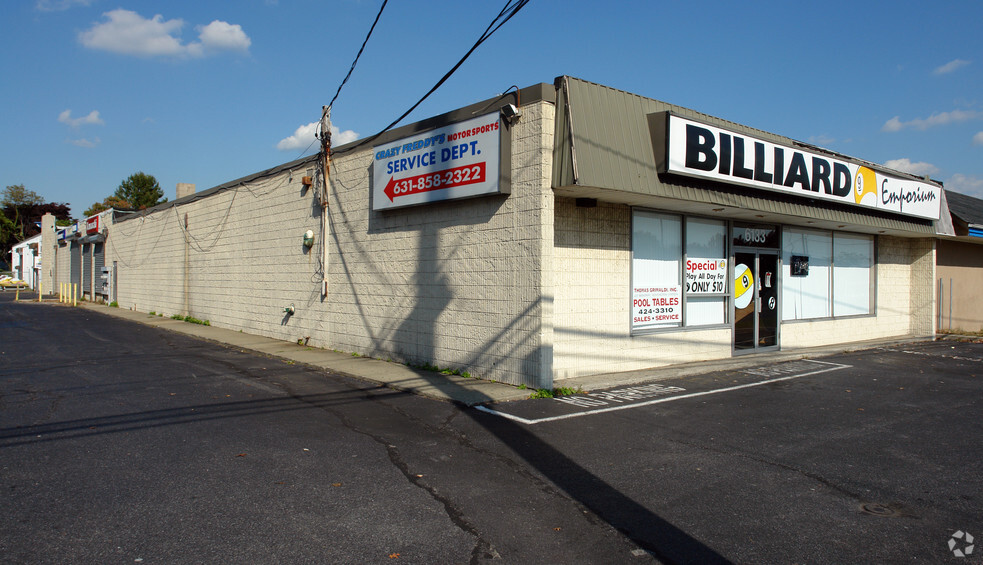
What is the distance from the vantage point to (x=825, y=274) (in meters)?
16.0

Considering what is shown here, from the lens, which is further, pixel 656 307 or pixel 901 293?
pixel 901 293

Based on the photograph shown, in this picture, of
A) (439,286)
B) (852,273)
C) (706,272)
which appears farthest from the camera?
(852,273)

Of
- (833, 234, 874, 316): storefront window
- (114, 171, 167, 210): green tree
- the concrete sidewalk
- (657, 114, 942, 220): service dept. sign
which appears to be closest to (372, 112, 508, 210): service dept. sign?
(657, 114, 942, 220): service dept. sign

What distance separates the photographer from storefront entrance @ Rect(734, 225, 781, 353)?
13555 millimetres

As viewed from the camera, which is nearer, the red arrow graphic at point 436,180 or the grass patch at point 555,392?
the grass patch at point 555,392

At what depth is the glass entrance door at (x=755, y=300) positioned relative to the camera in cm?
1355

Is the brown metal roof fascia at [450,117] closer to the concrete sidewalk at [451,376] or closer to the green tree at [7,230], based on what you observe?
the concrete sidewalk at [451,376]

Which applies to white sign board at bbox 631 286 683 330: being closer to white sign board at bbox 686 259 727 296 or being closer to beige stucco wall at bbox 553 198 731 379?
beige stucco wall at bbox 553 198 731 379

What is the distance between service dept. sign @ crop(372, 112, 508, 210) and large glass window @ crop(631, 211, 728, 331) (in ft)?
10.3

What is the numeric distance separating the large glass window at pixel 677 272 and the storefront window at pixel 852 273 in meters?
5.29

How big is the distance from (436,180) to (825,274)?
10.9 m

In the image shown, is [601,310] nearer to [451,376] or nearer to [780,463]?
[451,376]

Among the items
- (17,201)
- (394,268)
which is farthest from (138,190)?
(394,268)

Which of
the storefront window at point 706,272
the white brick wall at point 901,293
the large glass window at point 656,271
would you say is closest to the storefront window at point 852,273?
the white brick wall at point 901,293
